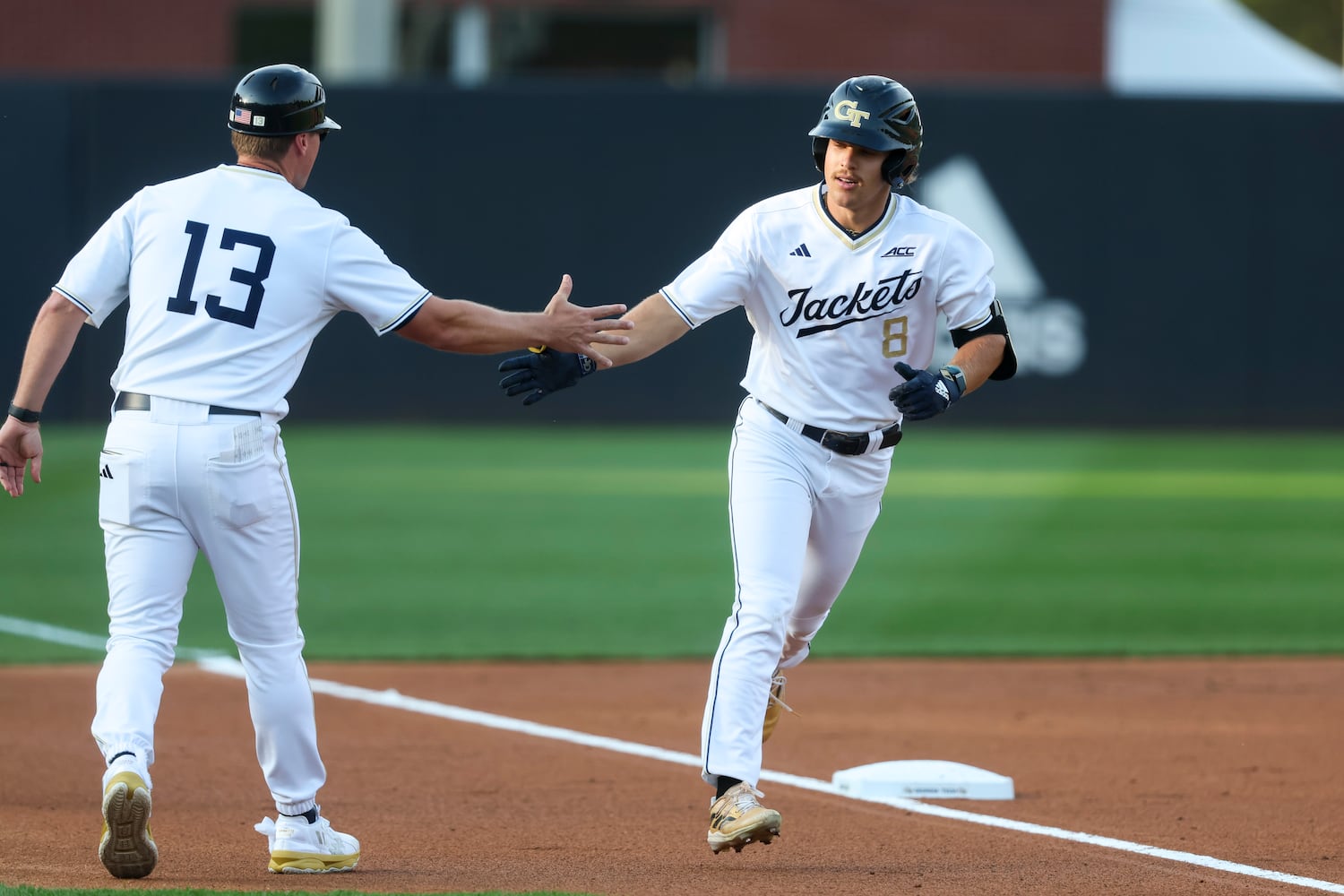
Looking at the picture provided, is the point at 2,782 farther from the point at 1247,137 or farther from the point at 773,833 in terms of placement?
the point at 1247,137

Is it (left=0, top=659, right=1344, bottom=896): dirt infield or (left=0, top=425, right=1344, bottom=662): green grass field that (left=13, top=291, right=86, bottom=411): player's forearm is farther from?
(left=0, top=425, right=1344, bottom=662): green grass field

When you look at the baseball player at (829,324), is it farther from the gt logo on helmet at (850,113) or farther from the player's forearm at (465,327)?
the player's forearm at (465,327)

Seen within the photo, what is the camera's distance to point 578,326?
17.0 feet

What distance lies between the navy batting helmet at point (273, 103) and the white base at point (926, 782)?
2.90m

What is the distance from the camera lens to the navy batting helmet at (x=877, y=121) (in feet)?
17.5

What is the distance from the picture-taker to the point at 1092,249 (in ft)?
60.5

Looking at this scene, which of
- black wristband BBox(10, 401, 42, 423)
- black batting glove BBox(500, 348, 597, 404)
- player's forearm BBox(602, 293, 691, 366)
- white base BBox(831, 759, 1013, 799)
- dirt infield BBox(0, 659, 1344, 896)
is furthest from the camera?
white base BBox(831, 759, 1013, 799)

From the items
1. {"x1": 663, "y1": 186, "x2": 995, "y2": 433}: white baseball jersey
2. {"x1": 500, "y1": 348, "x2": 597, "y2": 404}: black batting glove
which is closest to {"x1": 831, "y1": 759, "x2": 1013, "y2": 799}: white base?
{"x1": 663, "y1": 186, "x2": 995, "y2": 433}: white baseball jersey

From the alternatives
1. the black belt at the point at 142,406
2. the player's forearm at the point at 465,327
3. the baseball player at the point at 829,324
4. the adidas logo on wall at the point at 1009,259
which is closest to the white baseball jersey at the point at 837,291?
the baseball player at the point at 829,324

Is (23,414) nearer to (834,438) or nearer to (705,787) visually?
(834,438)

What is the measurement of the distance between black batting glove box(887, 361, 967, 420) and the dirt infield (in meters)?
1.30

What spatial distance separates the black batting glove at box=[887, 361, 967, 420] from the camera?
5.18 m

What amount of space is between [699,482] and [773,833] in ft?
33.3

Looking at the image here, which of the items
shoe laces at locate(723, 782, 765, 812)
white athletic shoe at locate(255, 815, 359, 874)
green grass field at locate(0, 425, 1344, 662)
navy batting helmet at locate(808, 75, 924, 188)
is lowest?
green grass field at locate(0, 425, 1344, 662)
